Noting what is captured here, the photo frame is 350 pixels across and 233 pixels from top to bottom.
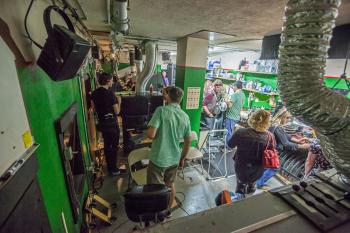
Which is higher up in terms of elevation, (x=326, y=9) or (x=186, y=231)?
(x=326, y=9)

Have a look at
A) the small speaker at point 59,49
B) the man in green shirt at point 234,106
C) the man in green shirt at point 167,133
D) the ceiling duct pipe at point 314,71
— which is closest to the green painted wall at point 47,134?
the small speaker at point 59,49

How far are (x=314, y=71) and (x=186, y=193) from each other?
2.53m

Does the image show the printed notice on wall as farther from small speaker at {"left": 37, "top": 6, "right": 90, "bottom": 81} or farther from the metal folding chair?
small speaker at {"left": 37, "top": 6, "right": 90, "bottom": 81}

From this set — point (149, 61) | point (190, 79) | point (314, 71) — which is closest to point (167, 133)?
point (314, 71)

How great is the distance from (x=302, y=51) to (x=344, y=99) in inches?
10.4

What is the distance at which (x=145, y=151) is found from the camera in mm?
2531

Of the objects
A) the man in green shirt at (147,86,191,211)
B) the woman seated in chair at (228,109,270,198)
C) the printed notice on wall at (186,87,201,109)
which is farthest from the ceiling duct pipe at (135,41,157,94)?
the woman seated in chair at (228,109,270,198)

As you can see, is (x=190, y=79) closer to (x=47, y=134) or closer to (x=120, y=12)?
(x=120, y=12)

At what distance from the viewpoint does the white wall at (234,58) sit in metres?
5.73

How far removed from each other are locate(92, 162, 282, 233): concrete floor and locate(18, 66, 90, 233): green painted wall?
0.94 metres

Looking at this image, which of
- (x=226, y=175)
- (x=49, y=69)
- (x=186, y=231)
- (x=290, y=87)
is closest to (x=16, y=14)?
(x=49, y=69)

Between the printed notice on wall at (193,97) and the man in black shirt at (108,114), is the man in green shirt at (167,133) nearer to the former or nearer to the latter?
the man in black shirt at (108,114)

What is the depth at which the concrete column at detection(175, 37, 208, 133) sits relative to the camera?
3184 millimetres

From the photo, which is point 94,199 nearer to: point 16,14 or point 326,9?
point 16,14
